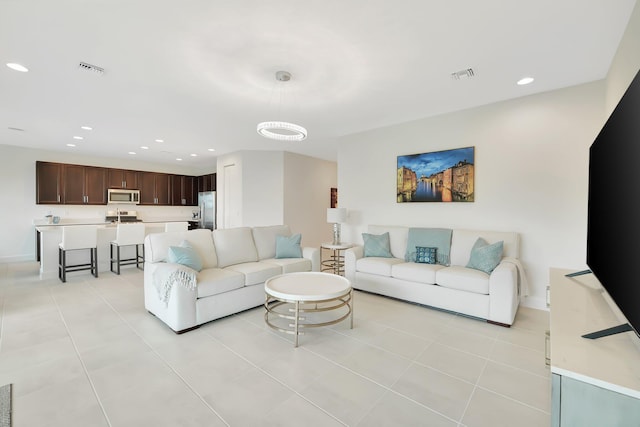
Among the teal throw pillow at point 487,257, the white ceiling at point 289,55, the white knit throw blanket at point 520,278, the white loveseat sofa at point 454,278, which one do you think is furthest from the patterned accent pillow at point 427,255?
the white ceiling at point 289,55

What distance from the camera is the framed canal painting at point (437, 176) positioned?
151 inches

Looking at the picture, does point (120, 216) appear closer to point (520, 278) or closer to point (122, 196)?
point (122, 196)

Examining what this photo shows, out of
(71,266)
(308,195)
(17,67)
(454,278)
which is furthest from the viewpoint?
(308,195)

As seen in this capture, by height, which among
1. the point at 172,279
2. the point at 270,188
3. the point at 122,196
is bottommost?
the point at 172,279

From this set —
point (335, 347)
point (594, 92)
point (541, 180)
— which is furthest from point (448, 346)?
point (594, 92)

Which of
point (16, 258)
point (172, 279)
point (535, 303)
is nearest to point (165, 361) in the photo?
point (172, 279)

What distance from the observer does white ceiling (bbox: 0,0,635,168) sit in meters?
1.93

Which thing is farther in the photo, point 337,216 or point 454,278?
point 337,216

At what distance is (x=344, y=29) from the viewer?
212cm

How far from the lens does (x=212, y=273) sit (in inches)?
125

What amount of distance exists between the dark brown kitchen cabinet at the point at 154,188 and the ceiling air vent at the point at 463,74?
8115 millimetres

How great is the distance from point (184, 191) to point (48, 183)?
3.09m

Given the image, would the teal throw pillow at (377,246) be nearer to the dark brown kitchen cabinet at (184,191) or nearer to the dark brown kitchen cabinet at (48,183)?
the dark brown kitchen cabinet at (184,191)

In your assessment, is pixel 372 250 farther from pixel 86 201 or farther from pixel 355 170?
pixel 86 201
